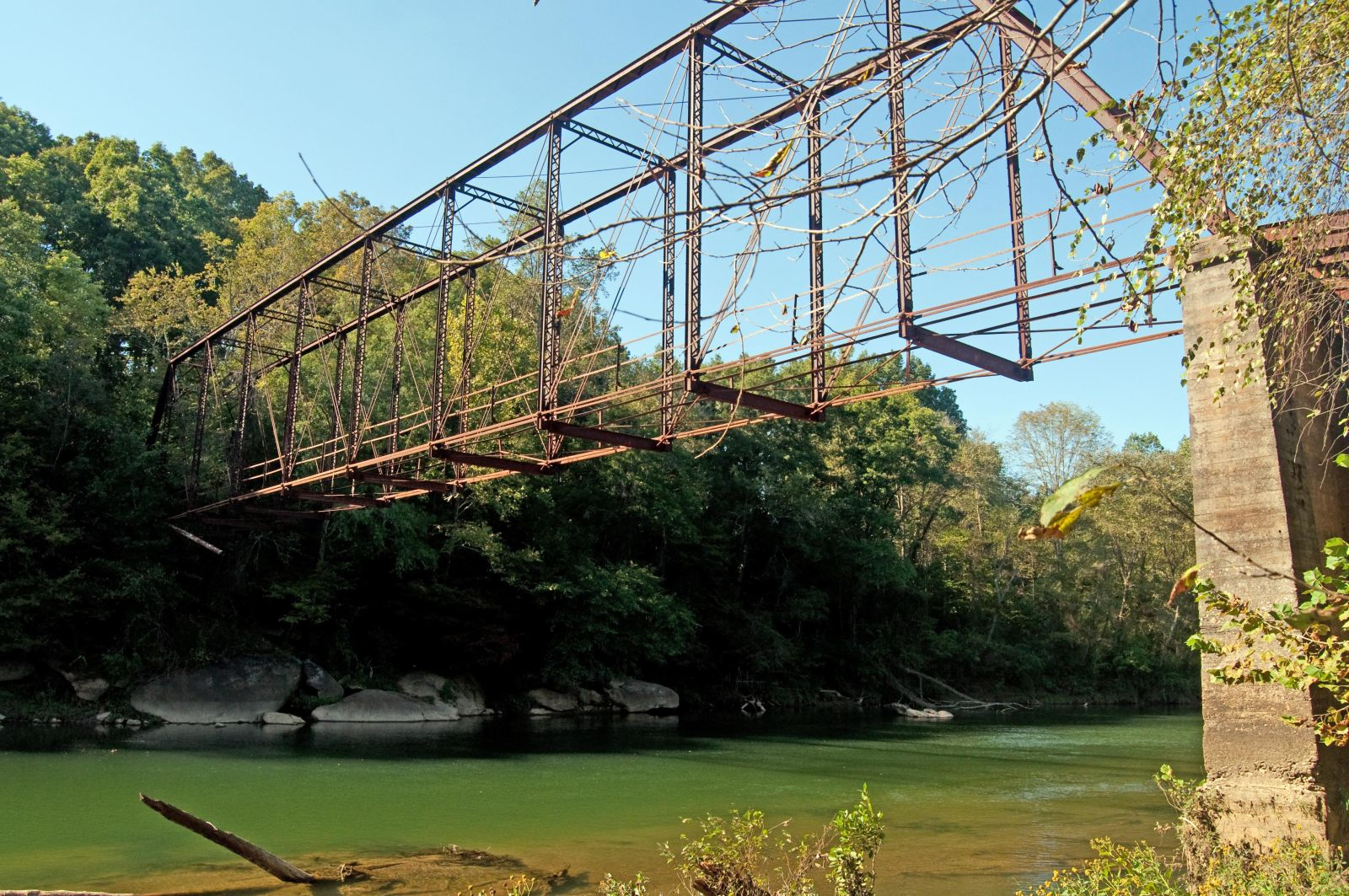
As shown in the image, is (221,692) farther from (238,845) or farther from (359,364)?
(238,845)

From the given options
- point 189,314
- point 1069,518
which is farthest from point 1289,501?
point 189,314

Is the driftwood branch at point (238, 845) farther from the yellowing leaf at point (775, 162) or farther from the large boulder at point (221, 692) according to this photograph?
the large boulder at point (221, 692)

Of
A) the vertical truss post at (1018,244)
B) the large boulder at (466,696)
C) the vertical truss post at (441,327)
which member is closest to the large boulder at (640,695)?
the large boulder at (466,696)

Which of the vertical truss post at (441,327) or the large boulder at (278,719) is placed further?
the large boulder at (278,719)

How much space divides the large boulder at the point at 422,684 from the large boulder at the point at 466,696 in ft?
1.16

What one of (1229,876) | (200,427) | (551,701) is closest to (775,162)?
(1229,876)

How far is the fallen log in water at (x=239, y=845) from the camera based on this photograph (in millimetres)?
7973

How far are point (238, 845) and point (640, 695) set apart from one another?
79.9ft

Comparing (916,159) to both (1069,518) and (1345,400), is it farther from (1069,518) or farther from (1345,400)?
(1345,400)

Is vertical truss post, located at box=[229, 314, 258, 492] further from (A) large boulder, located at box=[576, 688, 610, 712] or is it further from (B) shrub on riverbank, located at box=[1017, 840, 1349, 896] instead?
(B) shrub on riverbank, located at box=[1017, 840, 1349, 896]

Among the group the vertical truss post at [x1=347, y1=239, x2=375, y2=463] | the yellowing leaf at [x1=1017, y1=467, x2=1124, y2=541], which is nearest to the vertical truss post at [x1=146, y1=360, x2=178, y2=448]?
the vertical truss post at [x1=347, y1=239, x2=375, y2=463]

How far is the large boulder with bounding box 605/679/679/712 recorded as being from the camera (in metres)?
31.8

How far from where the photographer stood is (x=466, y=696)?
95.6 ft

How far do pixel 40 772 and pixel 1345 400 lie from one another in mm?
17125
